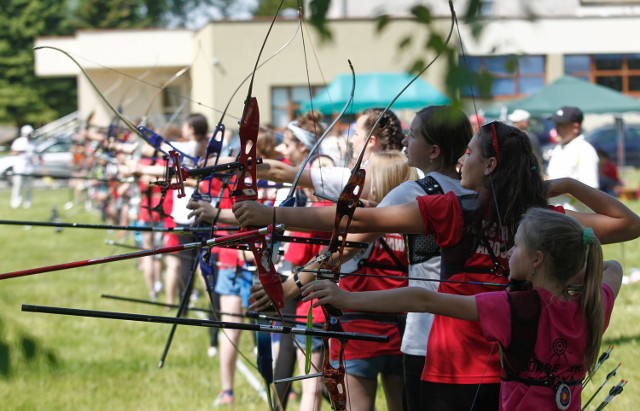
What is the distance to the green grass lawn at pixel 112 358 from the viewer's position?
6141 mm

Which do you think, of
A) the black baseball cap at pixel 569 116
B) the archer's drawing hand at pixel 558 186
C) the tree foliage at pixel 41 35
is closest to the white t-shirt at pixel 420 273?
the archer's drawing hand at pixel 558 186

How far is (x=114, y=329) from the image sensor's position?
9.38 metres

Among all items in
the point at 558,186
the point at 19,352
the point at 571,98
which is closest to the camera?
the point at 558,186

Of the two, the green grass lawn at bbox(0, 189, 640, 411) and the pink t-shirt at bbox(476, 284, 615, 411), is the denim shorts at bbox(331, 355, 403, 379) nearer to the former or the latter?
the pink t-shirt at bbox(476, 284, 615, 411)

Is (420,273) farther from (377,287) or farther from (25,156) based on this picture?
(25,156)

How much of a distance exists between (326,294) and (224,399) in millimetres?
3869

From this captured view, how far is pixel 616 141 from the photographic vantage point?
95.2ft

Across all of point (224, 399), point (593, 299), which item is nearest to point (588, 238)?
point (593, 299)

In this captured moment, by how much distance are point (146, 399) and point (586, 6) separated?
177 inches

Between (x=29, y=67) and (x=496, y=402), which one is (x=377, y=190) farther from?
(x=29, y=67)

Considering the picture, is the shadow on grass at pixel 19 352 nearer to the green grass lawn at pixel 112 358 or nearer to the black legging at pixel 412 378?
the green grass lawn at pixel 112 358

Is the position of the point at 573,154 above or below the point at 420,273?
above

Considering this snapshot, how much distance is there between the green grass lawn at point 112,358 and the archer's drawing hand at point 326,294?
2.51m

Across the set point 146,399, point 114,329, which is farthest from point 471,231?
point 114,329
